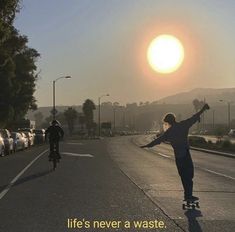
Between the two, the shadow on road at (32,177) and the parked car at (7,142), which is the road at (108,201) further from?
the parked car at (7,142)

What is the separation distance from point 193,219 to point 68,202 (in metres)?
3.22

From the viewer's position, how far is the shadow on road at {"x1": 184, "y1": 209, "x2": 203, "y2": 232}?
9.46 m

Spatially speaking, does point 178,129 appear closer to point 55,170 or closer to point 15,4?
point 55,170

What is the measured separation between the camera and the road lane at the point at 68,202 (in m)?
10.1

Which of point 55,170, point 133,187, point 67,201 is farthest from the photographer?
point 55,170

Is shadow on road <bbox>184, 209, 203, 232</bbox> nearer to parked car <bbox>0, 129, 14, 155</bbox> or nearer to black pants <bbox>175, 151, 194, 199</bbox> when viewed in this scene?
black pants <bbox>175, 151, 194, 199</bbox>

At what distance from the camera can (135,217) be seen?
34.6 feet

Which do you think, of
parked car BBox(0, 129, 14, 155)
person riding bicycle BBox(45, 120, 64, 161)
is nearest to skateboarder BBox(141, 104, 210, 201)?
person riding bicycle BBox(45, 120, 64, 161)

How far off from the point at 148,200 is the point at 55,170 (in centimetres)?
906

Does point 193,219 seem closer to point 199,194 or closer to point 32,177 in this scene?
point 199,194

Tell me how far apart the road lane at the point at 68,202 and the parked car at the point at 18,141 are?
753 inches

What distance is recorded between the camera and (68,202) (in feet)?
41.2

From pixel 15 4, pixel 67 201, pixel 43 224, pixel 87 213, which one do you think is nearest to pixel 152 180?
pixel 67 201

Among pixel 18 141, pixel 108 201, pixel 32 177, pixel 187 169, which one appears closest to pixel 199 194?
pixel 108 201
